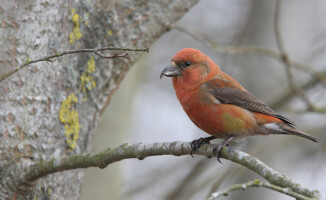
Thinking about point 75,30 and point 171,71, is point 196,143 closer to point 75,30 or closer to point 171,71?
point 171,71

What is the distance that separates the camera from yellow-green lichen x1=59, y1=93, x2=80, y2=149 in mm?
3797

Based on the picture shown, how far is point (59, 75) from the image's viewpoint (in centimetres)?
376

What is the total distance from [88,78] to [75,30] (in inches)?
15.7

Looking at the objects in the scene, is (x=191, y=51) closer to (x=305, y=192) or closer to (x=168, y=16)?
(x=168, y=16)

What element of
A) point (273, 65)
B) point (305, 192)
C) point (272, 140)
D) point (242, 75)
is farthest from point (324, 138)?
point (273, 65)

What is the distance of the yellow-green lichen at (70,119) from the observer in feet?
12.5

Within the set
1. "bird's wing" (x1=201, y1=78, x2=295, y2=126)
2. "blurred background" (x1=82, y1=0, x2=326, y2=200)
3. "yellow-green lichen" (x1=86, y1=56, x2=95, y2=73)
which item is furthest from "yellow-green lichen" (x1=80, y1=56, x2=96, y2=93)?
"blurred background" (x1=82, y1=0, x2=326, y2=200)

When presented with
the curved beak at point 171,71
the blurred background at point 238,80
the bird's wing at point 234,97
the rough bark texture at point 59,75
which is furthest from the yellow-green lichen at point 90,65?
the blurred background at point 238,80

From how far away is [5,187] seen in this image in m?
3.42

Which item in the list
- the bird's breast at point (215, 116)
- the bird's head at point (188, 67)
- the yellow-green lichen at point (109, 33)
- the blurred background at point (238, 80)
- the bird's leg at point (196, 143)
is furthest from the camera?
the blurred background at point (238, 80)

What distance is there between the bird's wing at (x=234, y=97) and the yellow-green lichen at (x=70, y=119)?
130 centimetres

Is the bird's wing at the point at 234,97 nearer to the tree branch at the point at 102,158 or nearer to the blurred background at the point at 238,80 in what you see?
the tree branch at the point at 102,158

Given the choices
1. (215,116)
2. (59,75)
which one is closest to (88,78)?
(59,75)

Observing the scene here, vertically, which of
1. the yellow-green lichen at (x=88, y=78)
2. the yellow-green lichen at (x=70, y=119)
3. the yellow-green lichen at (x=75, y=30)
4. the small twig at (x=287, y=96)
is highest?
the small twig at (x=287, y=96)
